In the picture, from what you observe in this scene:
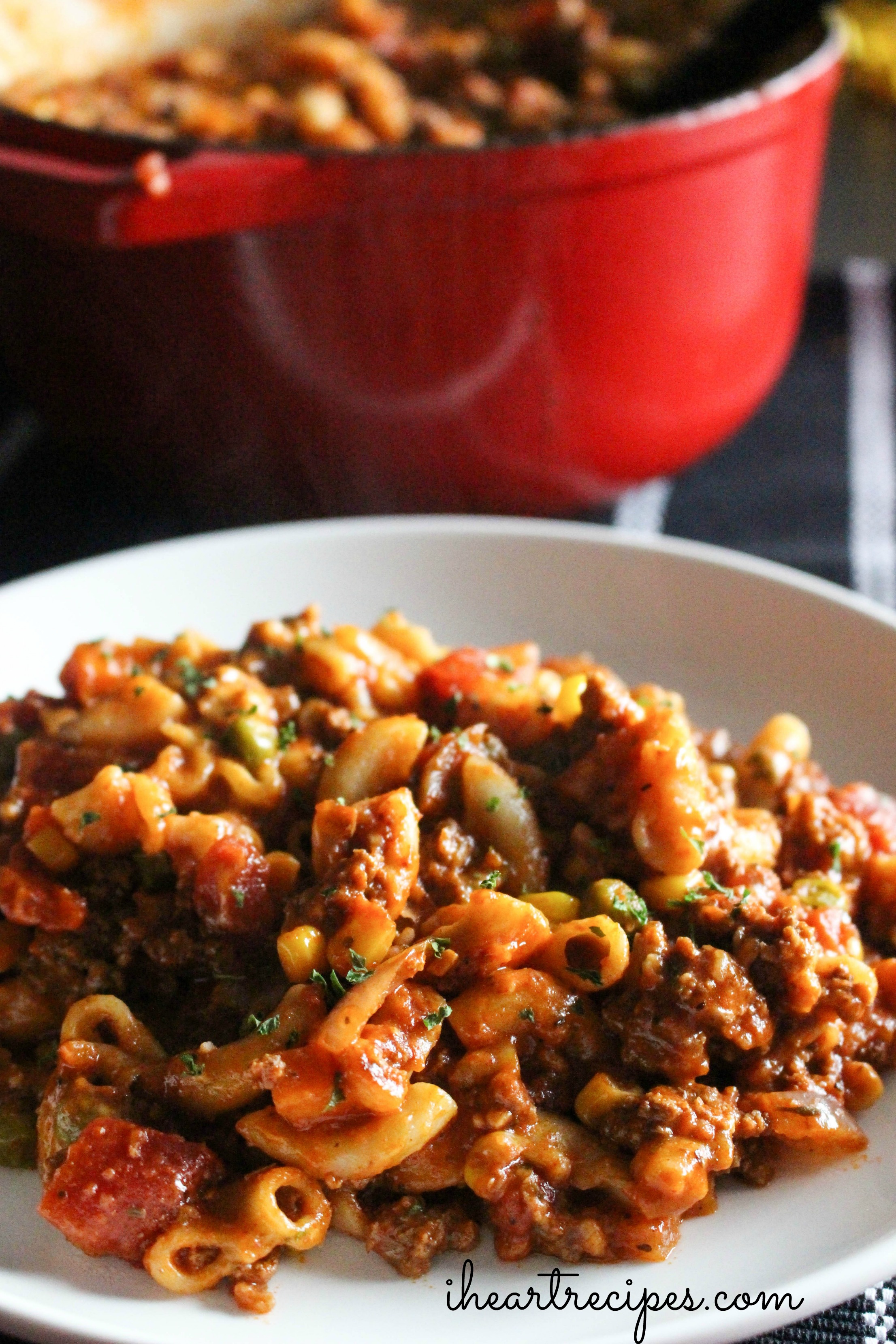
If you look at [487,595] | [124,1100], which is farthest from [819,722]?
[124,1100]

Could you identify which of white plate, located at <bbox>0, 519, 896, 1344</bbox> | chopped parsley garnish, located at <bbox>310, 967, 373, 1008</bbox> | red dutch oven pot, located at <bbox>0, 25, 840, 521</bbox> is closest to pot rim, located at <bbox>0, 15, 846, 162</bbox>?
red dutch oven pot, located at <bbox>0, 25, 840, 521</bbox>

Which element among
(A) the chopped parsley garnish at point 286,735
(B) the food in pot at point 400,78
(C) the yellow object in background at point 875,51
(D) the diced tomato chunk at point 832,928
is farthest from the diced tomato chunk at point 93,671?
(C) the yellow object in background at point 875,51

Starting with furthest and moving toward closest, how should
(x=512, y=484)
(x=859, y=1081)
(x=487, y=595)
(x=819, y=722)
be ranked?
1. (x=512, y=484)
2. (x=487, y=595)
3. (x=819, y=722)
4. (x=859, y=1081)

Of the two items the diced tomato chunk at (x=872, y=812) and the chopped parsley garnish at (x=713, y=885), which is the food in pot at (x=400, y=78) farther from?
the chopped parsley garnish at (x=713, y=885)

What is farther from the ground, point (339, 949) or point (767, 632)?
point (339, 949)

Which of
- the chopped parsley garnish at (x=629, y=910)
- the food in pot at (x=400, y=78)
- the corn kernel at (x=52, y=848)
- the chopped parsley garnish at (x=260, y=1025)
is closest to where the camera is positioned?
the chopped parsley garnish at (x=260, y=1025)

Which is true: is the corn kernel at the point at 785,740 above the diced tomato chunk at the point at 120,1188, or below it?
below

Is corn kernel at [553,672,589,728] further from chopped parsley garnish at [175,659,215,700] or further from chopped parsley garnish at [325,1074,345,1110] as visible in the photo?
chopped parsley garnish at [325,1074,345,1110]

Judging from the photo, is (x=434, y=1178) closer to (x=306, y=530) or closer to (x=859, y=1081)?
(x=859, y=1081)
